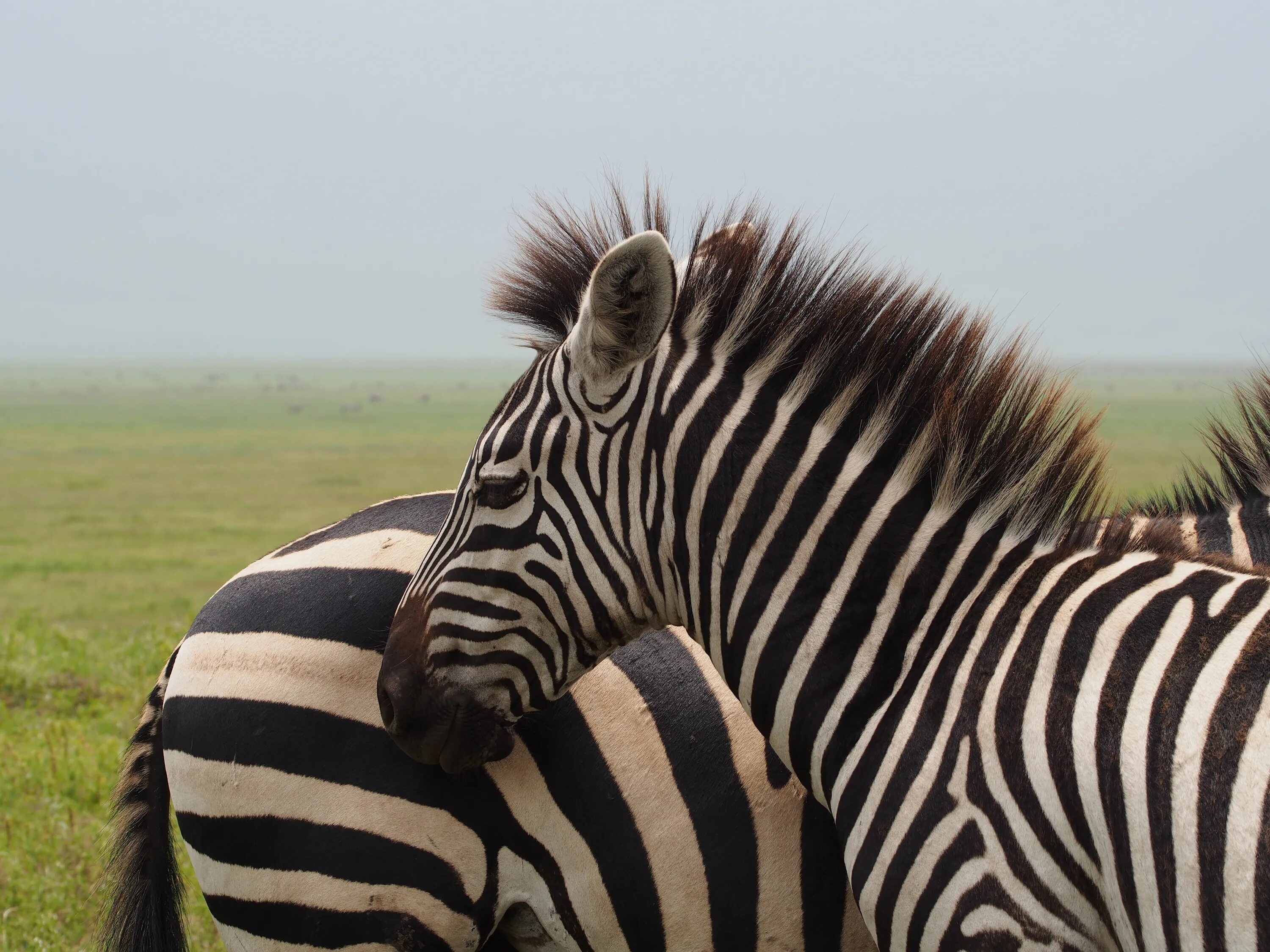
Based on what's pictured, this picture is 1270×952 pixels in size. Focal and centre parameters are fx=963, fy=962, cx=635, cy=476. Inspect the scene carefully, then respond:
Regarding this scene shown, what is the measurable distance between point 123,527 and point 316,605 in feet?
81.5

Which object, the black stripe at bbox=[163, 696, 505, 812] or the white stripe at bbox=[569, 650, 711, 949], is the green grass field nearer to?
the white stripe at bbox=[569, 650, 711, 949]

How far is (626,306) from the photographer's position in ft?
7.88

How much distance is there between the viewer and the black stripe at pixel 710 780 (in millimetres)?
2609

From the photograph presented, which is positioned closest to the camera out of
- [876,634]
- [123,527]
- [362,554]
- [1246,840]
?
[1246,840]

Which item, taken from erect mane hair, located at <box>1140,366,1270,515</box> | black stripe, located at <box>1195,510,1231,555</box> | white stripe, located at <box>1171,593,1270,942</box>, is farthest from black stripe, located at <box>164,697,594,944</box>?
Answer: erect mane hair, located at <box>1140,366,1270,515</box>

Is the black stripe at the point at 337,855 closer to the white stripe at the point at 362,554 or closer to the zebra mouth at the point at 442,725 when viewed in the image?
the zebra mouth at the point at 442,725

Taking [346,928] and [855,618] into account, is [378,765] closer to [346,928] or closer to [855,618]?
[346,928]

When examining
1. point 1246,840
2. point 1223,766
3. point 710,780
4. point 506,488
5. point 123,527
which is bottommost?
point 123,527

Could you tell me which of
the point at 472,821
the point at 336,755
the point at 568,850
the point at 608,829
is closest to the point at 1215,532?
the point at 608,829

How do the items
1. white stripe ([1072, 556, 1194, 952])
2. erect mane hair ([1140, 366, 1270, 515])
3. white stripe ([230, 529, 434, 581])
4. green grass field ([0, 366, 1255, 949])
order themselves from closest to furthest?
white stripe ([1072, 556, 1194, 952]), white stripe ([230, 529, 434, 581]), erect mane hair ([1140, 366, 1270, 515]), green grass field ([0, 366, 1255, 949])

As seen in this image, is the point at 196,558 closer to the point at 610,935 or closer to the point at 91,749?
the point at 91,749

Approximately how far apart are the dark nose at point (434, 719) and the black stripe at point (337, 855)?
27cm

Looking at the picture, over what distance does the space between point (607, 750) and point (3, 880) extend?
421 cm

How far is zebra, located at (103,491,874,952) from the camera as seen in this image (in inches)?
103
